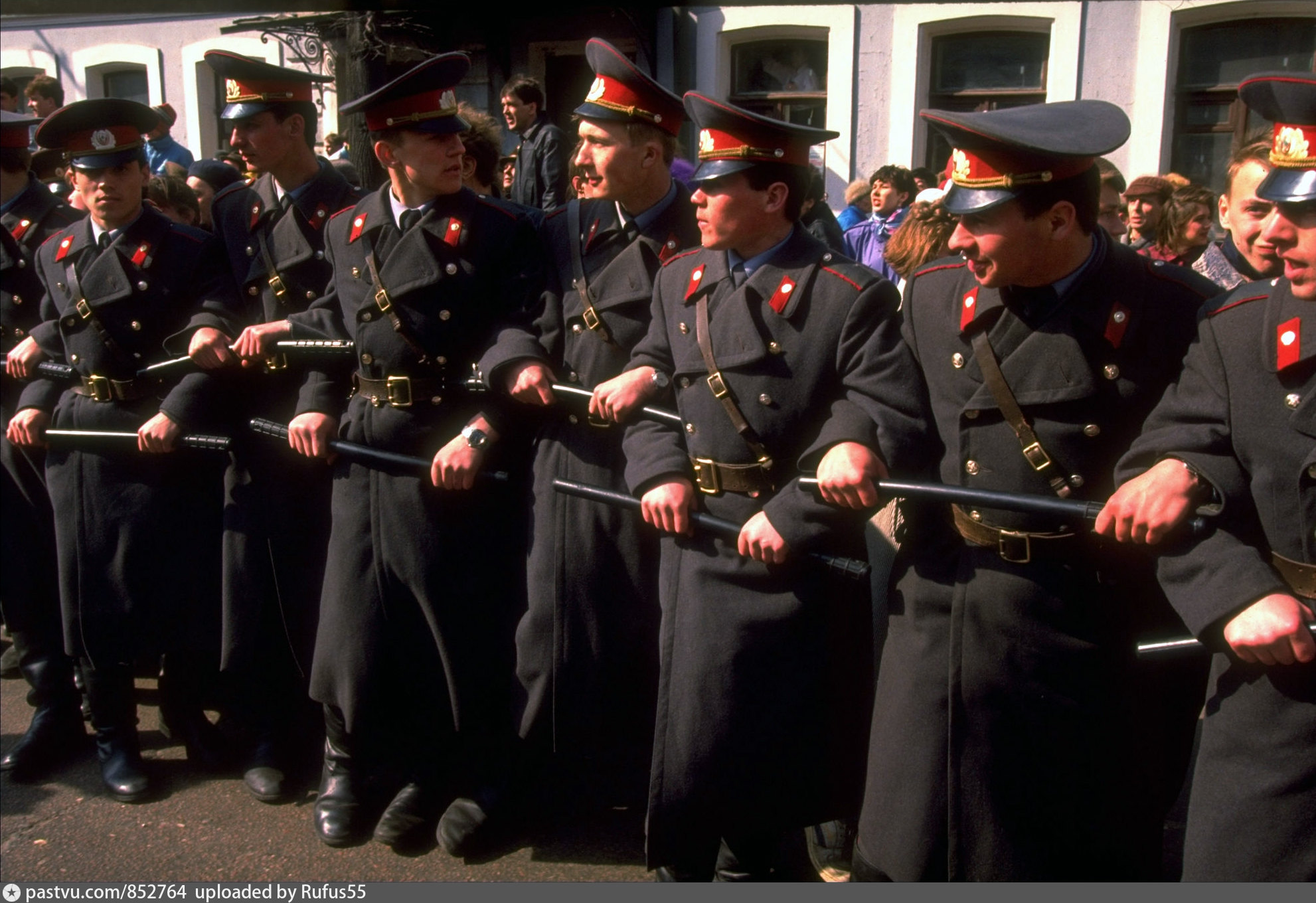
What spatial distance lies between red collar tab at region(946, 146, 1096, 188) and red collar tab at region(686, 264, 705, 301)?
84 cm

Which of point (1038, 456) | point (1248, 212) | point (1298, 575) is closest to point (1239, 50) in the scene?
point (1248, 212)

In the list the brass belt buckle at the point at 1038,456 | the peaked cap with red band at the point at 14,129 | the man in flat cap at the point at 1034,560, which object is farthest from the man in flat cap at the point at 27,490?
the brass belt buckle at the point at 1038,456

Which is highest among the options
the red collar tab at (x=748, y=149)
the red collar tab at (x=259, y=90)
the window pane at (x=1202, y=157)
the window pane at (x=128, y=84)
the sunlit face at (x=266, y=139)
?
the window pane at (x=128, y=84)

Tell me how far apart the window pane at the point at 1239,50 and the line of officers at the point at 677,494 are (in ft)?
25.7

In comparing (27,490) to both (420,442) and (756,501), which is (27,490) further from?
(756,501)

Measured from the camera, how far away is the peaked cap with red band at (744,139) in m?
2.95

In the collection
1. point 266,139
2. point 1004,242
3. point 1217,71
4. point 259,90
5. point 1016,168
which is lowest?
point 1004,242

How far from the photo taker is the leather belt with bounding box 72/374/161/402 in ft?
13.7

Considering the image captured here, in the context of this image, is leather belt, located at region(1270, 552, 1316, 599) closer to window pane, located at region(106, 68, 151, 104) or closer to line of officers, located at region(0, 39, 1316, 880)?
line of officers, located at region(0, 39, 1316, 880)

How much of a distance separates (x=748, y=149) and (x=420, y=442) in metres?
1.39

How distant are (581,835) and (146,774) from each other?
159 cm

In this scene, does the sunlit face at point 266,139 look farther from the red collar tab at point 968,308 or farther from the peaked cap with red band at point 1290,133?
the peaked cap with red band at point 1290,133

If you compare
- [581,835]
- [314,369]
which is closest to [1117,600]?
[581,835]

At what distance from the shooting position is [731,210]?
9.87 ft
